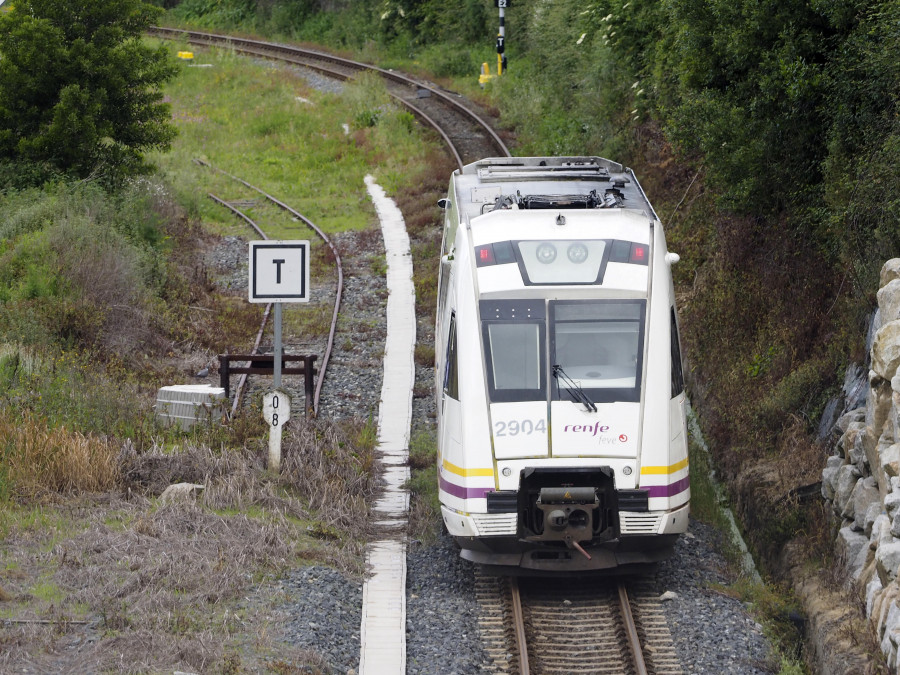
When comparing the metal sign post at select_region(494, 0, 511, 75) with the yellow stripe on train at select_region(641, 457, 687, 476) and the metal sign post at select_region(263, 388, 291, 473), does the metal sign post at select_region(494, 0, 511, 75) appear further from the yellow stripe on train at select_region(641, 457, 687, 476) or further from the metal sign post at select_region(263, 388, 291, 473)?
the yellow stripe on train at select_region(641, 457, 687, 476)

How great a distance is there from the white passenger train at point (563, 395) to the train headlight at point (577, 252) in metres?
0.02

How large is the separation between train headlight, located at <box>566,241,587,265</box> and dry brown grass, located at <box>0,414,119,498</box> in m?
5.35

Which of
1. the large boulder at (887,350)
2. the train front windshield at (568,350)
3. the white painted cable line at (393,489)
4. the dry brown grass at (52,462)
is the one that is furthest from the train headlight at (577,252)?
the dry brown grass at (52,462)

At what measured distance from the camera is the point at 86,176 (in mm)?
22547

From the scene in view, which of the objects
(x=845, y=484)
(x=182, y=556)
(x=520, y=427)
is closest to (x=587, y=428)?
(x=520, y=427)

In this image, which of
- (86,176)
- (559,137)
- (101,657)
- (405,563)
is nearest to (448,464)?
(405,563)

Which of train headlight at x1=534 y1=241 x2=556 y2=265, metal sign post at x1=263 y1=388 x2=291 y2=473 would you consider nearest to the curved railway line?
metal sign post at x1=263 y1=388 x2=291 y2=473

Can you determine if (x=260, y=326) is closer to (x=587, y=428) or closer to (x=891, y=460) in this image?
(x=587, y=428)

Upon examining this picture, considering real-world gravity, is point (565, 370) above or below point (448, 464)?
above

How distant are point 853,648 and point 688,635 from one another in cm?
158

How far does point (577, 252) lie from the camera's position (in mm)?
11625

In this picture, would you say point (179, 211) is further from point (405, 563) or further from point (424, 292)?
point (405, 563)

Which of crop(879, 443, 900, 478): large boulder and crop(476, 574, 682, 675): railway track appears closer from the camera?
crop(879, 443, 900, 478): large boulder

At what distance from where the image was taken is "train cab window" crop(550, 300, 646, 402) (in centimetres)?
1116
